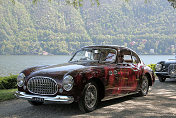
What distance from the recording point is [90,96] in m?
6.95

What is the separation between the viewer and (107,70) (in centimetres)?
744

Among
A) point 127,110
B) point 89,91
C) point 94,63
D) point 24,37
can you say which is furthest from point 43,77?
point 24,37

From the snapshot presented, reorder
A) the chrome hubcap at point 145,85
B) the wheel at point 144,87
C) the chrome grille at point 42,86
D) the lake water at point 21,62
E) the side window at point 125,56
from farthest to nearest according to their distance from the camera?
the lake water at point 21,62, the chrome hubcap at point 145,85, the wheel at point 144,87, the side window at point 125,56, the chrome grille at point 42,86

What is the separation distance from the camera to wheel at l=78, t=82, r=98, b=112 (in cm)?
668

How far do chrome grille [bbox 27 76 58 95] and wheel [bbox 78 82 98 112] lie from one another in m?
0.68

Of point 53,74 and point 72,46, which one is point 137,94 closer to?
point 53,74

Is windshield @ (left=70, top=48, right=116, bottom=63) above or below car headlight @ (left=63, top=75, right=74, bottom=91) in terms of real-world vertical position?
above

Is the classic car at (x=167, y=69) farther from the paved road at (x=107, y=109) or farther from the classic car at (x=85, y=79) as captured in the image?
the classic car at (x=85, y=79)

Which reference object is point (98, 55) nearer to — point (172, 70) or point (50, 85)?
point (50, 85)

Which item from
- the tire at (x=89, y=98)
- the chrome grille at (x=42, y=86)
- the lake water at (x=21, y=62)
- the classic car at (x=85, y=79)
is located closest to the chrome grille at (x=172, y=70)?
the classic car at (x=85, y=79)

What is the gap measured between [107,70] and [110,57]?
796 mm

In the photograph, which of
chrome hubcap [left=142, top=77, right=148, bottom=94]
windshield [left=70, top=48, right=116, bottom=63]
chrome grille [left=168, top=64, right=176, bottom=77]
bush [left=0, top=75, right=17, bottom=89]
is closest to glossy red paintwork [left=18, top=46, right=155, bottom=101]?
windshield [left=70, top=48, right=116, bottom=63]

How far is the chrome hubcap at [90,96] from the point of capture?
6.84 metres

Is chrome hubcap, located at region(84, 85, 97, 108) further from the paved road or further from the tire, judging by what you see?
the paved road
